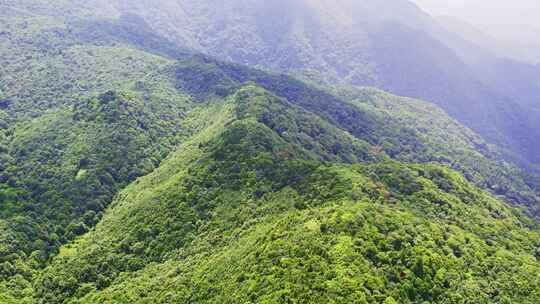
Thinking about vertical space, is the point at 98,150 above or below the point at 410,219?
below

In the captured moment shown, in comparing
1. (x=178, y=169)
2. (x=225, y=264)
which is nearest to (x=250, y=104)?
(x=178, y=169)

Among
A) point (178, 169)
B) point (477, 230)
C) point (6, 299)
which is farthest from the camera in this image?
point (178, 169)

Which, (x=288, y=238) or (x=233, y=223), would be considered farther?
(x=233, y=223)

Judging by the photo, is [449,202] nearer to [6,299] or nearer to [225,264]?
[225,264]

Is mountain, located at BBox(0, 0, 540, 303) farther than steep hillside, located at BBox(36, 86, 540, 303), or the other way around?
mountain, located at BBox(0, 0, 540, 303)

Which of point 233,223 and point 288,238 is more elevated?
point 288,238

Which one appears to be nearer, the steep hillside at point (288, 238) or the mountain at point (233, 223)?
the steep hillside at point (288, 238)

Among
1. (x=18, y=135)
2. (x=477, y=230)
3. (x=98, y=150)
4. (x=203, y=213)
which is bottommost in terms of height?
(x=18, y=135)

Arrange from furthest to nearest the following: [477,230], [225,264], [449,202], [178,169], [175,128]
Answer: [175,128] → [178,169] → [449,202] → [477,230] → [225,264]
